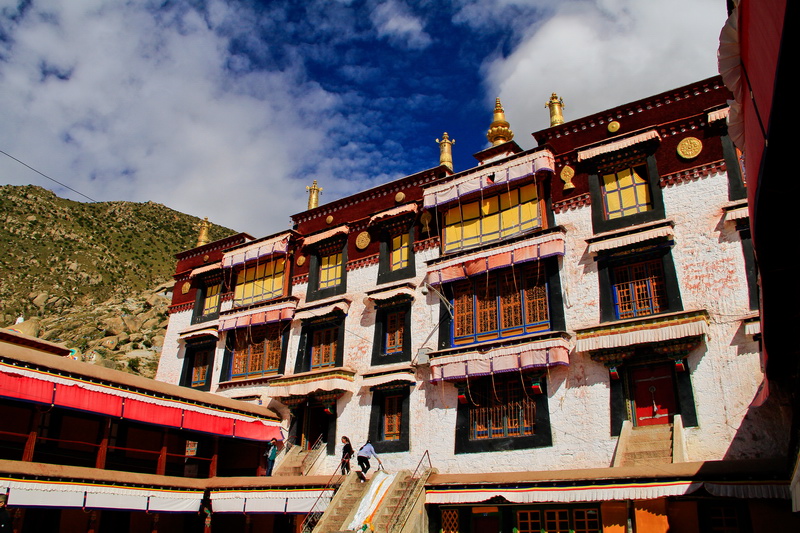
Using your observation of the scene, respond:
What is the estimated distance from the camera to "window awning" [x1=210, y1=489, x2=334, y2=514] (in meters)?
17.1

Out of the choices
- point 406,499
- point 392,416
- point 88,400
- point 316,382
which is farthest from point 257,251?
point 406,499

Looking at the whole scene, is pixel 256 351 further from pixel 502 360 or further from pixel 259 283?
pixel 502 360

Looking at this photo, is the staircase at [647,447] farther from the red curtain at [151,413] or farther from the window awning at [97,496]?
the red curtain at [151,413]

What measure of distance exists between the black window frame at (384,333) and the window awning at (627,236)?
625 centimetres

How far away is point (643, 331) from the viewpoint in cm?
1494

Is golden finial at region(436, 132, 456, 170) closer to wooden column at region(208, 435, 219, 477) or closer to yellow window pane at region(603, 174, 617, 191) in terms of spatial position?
yellow window pane at region(603, 174, 617, 191)

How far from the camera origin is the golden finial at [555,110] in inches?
757

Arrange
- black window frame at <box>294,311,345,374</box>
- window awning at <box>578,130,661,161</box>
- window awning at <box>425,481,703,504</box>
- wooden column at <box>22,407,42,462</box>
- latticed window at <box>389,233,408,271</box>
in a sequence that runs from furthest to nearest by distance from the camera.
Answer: black window frame at <box>294,311,345,374</box>
latticed window at <box>389,233,408,271</box>
window awning at <box>578,130,661,161</box>
wooden column at <box>22,407,42,462</box>
window awning at <box>425,481,703,504</box>

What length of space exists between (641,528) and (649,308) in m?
5.52

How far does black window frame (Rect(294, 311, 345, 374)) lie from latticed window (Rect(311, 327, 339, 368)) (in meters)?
0.11

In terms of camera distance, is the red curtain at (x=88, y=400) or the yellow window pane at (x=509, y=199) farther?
the yellow window pane at (x=509, y=199)

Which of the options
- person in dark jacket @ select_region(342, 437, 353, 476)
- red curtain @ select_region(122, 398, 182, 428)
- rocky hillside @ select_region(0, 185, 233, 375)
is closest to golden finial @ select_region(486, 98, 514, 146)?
person in dark jacket @ select_region(342, 437, 353, 476)

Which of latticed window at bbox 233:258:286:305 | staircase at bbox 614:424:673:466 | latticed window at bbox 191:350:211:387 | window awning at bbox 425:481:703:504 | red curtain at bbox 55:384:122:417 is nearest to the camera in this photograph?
window awning at bbox 425:481:703:504

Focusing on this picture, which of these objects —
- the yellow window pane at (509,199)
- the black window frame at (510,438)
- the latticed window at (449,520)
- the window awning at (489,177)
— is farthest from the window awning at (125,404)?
the yellow window pane at (509,199)
